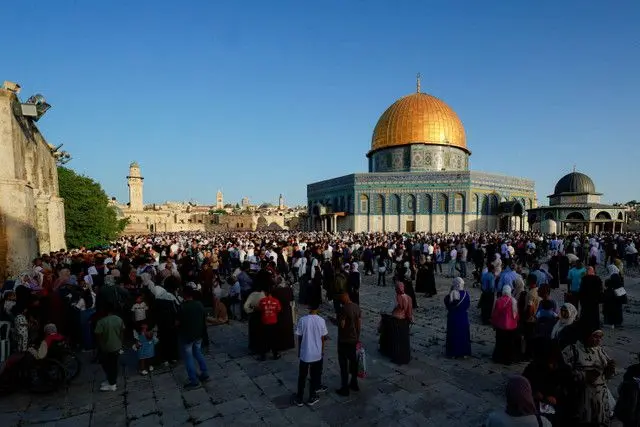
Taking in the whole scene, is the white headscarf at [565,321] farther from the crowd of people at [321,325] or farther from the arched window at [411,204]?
the arched window at [411,204]

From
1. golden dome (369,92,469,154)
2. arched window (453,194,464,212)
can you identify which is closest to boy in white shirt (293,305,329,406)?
arched window (453,194,464,212)

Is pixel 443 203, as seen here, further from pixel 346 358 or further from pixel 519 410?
pixel 519 410

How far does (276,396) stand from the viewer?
459 centimetres

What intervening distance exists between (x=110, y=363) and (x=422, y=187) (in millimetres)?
36203

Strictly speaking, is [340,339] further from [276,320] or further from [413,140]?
[413,140]

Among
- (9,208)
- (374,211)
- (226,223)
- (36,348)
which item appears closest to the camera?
(36,348)

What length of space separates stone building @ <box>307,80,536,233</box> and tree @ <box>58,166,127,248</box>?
23.4 metres

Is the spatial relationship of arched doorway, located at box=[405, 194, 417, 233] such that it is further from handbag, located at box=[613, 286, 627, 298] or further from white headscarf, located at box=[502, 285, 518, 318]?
white headscarf, located at box=[502, 285, 518, 318]

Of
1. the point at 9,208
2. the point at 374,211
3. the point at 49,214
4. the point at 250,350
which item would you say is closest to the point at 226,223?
the point at 374,211

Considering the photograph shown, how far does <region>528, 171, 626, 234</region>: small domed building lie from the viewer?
3522cm

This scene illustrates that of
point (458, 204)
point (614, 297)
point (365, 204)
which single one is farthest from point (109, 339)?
point (458, 204)

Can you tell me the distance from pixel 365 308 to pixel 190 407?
5.61 metres

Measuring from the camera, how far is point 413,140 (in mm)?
39969

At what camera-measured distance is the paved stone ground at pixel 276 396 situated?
13.4ft
